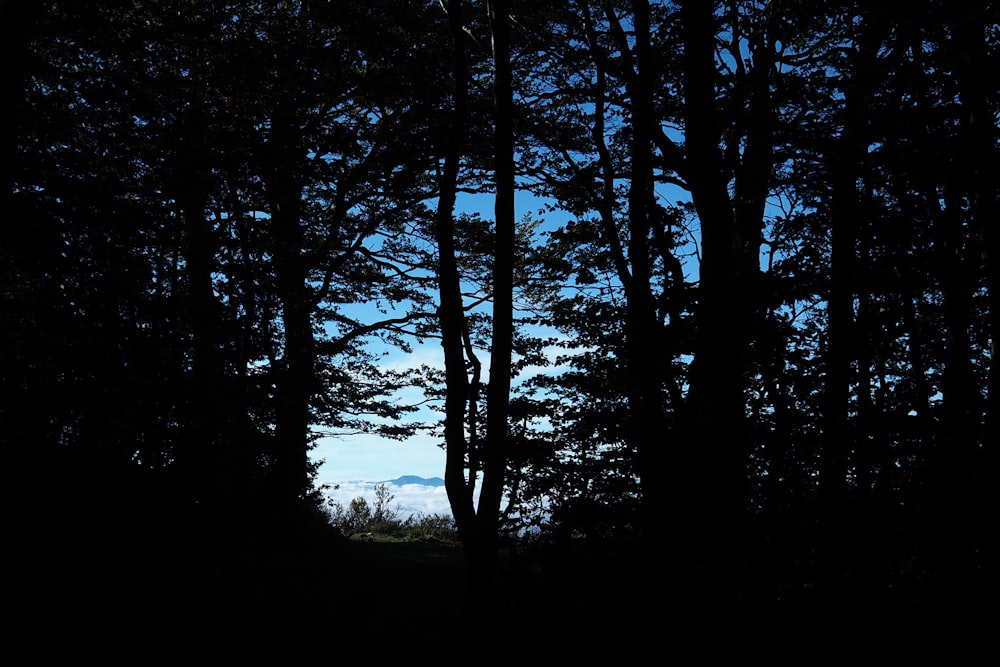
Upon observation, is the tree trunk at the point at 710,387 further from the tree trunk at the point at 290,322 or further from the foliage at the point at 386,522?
the foliage at the point at 386,522

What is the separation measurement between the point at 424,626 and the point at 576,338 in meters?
4.69

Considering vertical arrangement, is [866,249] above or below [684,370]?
above

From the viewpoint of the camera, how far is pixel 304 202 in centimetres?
1075

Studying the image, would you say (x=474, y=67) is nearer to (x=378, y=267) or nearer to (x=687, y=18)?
(x=378, y=267)

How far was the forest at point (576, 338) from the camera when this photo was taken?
20.3ft

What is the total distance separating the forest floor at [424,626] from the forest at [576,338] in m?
0.05

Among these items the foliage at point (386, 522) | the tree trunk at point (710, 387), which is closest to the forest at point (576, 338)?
the tree trunk at point (710, 387)

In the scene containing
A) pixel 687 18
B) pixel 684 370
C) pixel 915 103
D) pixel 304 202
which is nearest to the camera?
pixel 687 18

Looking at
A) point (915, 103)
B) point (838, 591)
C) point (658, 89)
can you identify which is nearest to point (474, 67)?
point (658, 89)

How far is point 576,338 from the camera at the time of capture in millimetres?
10828

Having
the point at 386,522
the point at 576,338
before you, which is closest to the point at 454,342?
the point at 576,338

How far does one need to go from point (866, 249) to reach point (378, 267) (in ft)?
36.6

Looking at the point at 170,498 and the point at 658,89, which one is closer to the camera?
the point at 170,498

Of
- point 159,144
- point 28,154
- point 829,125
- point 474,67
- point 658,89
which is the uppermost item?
point 474,67
